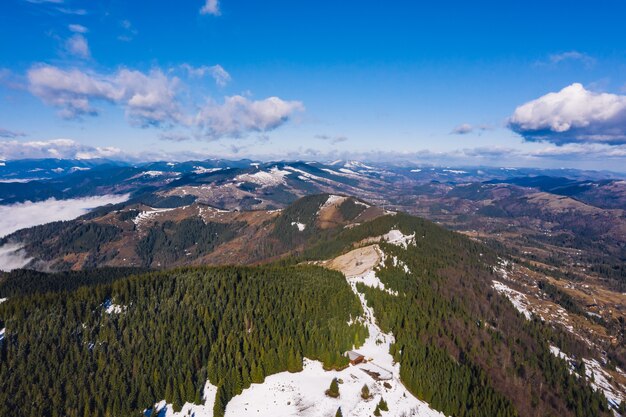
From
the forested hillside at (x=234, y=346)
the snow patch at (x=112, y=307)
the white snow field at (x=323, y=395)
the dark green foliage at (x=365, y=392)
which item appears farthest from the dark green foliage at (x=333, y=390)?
the snow patch at (x=112, y=307)

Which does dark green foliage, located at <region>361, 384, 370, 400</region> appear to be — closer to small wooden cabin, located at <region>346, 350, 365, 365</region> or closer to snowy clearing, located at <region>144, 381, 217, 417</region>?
small wooden cabin, located at <region>346, 350, 365, 365</region>

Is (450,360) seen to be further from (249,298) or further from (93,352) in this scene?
(93,352)


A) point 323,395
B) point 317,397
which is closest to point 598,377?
point 323,395

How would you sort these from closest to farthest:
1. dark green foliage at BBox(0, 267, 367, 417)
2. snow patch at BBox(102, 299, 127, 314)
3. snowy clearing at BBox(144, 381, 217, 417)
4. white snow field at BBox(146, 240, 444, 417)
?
1. white snow field at BBox(146, 240, 444, 417)
2. snowy clearing at BBox(144, 381, 217, 417)
3. dark green foliage at BBox(0, 267, 367, 417)
4. snow patch at BBox(102, 299, 127, 314)

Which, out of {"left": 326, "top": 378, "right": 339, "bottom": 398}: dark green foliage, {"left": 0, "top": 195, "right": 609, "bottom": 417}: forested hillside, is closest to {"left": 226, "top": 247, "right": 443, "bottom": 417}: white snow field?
{"left": 326, "top": 378, "right": 339, "bottom": 398}: dark green foliage

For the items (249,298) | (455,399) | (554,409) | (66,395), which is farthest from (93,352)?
(554,409)

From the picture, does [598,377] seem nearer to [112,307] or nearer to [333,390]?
[333,390]
